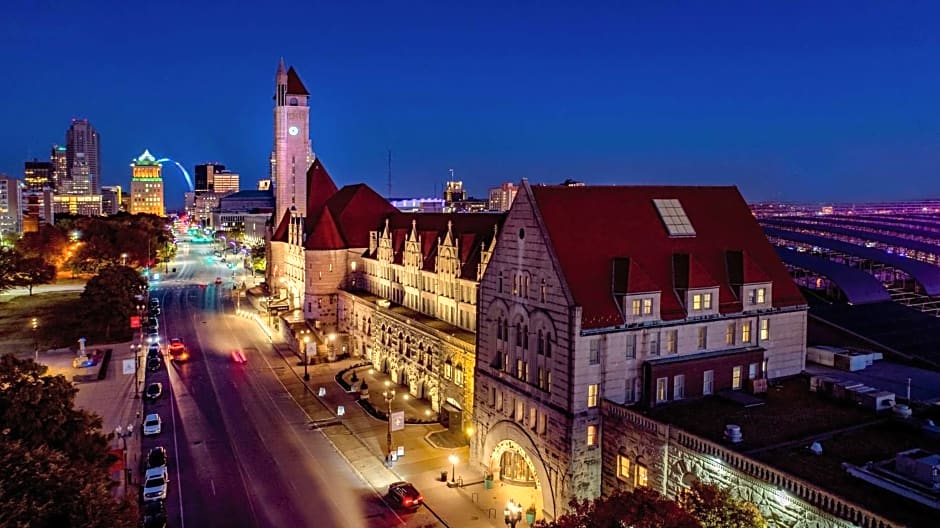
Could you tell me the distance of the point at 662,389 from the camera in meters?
45.8

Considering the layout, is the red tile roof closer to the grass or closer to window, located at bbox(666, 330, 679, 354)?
window, located at bbox(666, 330, 679, 354)

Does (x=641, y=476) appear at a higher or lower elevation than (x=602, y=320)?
A: lower

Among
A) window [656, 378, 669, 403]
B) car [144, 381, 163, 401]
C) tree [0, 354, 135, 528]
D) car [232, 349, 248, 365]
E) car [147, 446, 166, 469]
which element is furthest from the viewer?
car [232, 349, 248, 365]

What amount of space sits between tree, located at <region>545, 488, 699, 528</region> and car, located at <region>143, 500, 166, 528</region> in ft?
89.2

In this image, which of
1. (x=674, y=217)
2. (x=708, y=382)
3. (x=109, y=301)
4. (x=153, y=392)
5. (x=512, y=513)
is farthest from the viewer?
(x=109, y=301)

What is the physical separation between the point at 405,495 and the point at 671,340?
20693 millimetres

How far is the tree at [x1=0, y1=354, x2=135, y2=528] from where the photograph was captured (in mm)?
30359

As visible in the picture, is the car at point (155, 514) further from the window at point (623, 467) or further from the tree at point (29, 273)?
the tree at point (29, 273)

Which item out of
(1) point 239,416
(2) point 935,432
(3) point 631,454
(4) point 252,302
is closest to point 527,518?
(3) point 631,454

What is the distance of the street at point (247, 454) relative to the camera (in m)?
46.8

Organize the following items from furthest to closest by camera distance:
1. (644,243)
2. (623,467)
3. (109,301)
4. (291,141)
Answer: (291,141), (109,301), (644,243), (623,467)

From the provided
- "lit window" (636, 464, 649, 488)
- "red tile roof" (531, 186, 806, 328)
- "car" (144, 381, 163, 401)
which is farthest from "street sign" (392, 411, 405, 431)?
"car" (144, 381, 163, 401)

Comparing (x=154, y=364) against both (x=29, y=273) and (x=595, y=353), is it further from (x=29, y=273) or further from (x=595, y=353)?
(x=29, y=273)

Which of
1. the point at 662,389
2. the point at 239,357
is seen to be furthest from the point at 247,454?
the point at 239,357
